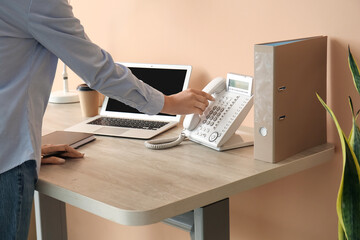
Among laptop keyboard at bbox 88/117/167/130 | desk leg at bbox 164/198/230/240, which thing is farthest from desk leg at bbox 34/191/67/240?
desk leg at bbox 164/198/230/240

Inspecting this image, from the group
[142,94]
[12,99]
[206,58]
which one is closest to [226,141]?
[142,94]

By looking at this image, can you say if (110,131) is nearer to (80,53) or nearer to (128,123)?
(128,123)

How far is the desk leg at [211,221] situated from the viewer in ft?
4.65

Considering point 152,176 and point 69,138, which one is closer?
point 152,176

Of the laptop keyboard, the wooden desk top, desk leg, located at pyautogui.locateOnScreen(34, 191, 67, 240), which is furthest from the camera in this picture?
the laptop keyboard

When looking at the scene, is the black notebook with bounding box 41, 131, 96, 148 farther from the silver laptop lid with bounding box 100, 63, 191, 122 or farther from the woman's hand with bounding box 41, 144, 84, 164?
the silver laptop lid with bounding box 100, 63, 191, 122

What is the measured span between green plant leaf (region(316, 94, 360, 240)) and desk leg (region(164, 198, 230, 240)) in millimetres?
287

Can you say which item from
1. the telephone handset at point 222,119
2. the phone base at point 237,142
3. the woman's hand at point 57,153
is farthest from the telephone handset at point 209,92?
the woman's hand at point 57,153

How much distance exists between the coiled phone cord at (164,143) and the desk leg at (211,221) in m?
0.29

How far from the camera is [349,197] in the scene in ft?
4.40

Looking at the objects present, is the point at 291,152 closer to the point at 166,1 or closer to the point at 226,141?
the point at 226,141

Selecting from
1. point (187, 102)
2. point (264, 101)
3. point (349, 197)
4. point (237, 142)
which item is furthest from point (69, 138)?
point (349, 197)

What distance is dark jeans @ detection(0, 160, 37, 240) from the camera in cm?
138

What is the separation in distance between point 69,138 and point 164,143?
12.1 inches
